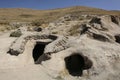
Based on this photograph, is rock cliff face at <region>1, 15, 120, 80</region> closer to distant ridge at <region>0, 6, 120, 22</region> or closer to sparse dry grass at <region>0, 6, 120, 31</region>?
sparse dry grass at <region>0, 6, 120, 31</region>

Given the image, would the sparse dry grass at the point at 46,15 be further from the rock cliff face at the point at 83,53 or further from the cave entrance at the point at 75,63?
the cave entrance at the point at 75,63

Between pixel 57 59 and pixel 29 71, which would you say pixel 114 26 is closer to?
pixel 57 59

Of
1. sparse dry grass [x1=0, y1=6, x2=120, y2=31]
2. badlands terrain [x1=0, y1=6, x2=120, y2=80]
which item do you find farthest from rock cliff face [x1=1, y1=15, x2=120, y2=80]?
sparse dry grass [x1=0, y1=6, x2=120, y2=31]

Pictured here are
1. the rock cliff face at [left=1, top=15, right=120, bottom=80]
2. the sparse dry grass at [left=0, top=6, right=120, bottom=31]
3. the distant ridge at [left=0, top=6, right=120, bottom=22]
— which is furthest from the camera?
the distant ridge at [left=0, top=6, right=120, bottom=22]

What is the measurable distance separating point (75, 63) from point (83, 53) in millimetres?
1699

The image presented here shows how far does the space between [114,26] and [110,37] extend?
2.95m

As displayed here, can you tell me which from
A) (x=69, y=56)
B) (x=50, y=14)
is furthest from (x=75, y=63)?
(x=50, y=14)

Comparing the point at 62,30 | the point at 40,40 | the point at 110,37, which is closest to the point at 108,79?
the point at 110,37

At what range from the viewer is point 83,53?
1762 cm

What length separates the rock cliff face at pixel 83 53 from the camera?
1609 cm

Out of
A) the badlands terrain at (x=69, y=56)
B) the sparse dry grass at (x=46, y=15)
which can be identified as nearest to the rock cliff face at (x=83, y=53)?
the badlands terrain at (x=69, y=56)

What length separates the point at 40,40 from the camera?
22.5m

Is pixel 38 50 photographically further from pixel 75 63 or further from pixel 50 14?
pixel 50 14

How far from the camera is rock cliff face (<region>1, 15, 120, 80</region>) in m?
16.1
